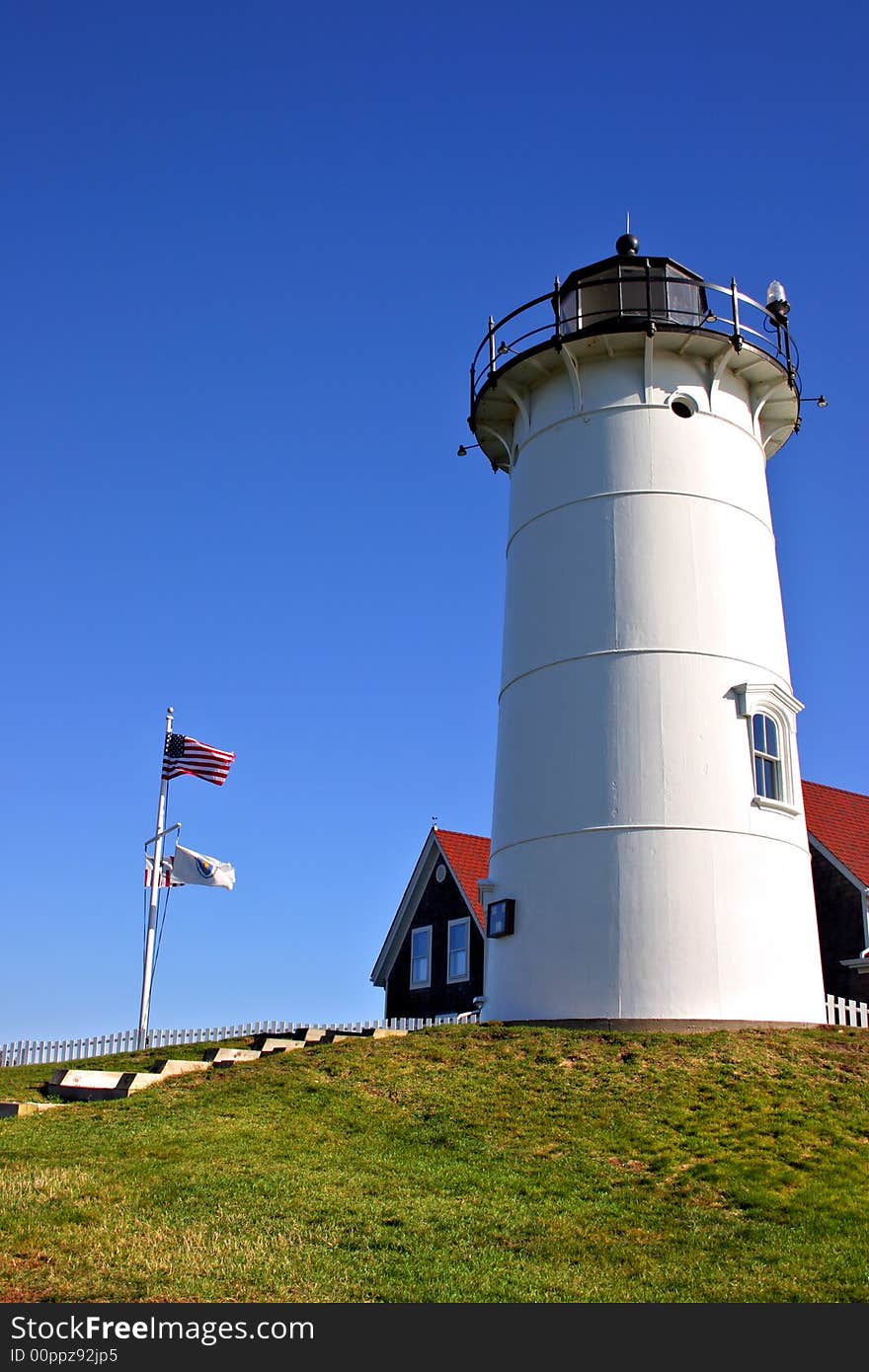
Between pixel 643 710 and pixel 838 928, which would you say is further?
pixel 838 928

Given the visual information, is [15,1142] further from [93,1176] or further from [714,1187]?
[714,1187]

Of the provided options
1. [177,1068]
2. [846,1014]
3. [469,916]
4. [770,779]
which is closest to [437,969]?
[469,916]

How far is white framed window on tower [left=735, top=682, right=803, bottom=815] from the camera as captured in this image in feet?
61.2

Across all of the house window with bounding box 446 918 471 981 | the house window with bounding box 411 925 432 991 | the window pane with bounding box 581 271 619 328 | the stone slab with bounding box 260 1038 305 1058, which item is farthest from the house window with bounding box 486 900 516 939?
the house window with bounding box 411 925 432 991

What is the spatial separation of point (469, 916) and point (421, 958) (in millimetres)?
2184

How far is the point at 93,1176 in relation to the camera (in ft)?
36.0

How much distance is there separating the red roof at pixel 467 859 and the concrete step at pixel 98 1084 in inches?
482

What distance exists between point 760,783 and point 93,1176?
11.4 meters

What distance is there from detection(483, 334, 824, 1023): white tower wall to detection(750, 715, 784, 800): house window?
254mm

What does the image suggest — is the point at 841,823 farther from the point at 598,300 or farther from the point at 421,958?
the point at 598,300

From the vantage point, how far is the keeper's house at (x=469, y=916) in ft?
76.8

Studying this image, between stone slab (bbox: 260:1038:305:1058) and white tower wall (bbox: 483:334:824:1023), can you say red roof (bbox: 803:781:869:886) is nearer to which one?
white tower wall (bbox: 483:334:824:1023)

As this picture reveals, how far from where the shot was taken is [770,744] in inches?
754
